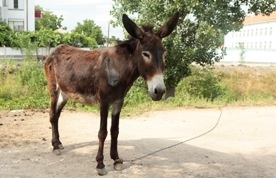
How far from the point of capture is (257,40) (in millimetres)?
70188

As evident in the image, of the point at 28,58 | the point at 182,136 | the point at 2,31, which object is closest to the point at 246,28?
the point at 2,31

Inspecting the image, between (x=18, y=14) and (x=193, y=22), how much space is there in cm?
3521

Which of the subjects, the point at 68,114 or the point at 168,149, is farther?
the point at 68,114

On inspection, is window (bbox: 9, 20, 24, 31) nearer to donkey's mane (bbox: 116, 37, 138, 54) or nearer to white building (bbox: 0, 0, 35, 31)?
white building (bbox: 0, 0, 35, 31)

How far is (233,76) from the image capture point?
19203 mm

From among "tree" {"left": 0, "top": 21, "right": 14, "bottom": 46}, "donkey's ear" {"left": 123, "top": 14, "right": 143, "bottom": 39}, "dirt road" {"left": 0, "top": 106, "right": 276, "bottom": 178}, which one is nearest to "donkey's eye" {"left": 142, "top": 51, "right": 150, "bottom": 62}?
"donkey's ear" {"left": 123, "top": 14, "right": 143, "bottom": 39}

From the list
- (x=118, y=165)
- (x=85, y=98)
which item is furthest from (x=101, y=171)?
(x=85, y=98)

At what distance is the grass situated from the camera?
35.3ft

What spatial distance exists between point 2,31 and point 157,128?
1046 inches

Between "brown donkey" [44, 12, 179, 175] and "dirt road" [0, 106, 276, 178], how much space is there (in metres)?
0.48

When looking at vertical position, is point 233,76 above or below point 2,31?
below

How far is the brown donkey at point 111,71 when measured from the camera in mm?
4625

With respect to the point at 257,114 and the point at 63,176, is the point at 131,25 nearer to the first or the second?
the point at 63,176

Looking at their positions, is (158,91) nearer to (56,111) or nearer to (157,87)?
(157,87)
